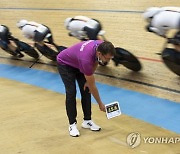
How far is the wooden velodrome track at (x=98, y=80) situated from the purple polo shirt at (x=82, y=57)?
2.38 ft

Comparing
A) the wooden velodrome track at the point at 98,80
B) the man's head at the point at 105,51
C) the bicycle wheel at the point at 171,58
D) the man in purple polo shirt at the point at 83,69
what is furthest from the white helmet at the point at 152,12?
the man's head at the point at 105,51

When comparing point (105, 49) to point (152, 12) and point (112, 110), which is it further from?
point (152, 12)

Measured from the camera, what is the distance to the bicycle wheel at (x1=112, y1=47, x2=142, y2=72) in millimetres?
4727

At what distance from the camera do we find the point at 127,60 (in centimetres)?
480

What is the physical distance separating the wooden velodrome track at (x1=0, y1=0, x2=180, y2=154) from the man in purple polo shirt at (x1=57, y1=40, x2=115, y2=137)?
0.22 metres

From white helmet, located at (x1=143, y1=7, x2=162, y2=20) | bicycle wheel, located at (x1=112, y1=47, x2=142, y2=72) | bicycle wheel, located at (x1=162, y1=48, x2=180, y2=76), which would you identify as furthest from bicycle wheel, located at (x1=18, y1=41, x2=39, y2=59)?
bicycle wheel, located at (x1=162, y1=48, x2=180, y2=76)

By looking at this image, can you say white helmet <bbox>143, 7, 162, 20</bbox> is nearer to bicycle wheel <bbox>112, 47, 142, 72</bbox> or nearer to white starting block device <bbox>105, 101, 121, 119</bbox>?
bicycle wheel <bbox>112, 47, 142, 72</bbox>

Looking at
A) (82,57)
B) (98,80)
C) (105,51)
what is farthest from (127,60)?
(105,51)

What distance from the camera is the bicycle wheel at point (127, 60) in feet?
15.5

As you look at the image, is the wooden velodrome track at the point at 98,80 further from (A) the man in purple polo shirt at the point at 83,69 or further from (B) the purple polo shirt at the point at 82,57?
(B) the purple polo shirt at the point at 82,57

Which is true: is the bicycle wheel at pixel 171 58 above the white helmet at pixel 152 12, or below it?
below

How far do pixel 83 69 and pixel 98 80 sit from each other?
242cm

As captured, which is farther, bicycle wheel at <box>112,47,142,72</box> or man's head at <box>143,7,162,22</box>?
bicycle wheel at <box>112,47,142,72</box>

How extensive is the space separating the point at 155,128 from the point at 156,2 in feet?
9.70
